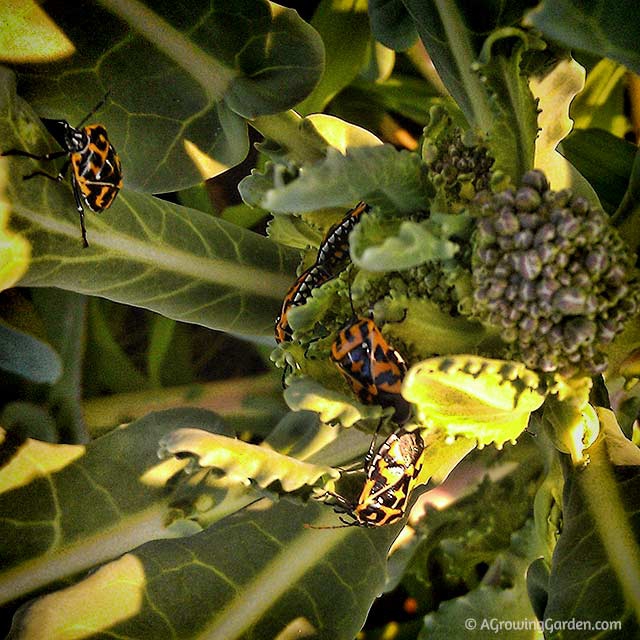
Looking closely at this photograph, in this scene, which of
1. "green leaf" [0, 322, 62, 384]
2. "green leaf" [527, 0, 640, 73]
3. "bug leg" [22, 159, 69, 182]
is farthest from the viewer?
"green leaf" [0, 322, 62, 384]

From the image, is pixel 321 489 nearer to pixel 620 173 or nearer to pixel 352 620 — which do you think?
pixel 352 620

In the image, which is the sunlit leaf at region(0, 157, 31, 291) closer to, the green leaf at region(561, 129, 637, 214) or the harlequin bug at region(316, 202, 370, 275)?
the harlequin bug at region(316, 202, 370, 275)

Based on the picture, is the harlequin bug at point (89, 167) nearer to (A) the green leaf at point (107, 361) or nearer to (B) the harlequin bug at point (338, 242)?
(B) the harlequin bug at point (338, 242)

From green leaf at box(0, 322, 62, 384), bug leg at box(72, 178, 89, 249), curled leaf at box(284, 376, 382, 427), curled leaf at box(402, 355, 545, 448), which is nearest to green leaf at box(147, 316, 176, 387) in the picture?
green leaf at box(0, 322, 62, 384)

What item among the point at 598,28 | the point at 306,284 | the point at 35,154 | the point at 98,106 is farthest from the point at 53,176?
the point at 598,28

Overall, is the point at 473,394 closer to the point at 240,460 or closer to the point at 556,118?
the point at 240,460

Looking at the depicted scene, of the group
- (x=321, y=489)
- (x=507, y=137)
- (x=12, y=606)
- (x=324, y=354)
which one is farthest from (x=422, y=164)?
(x=12, y=606)
